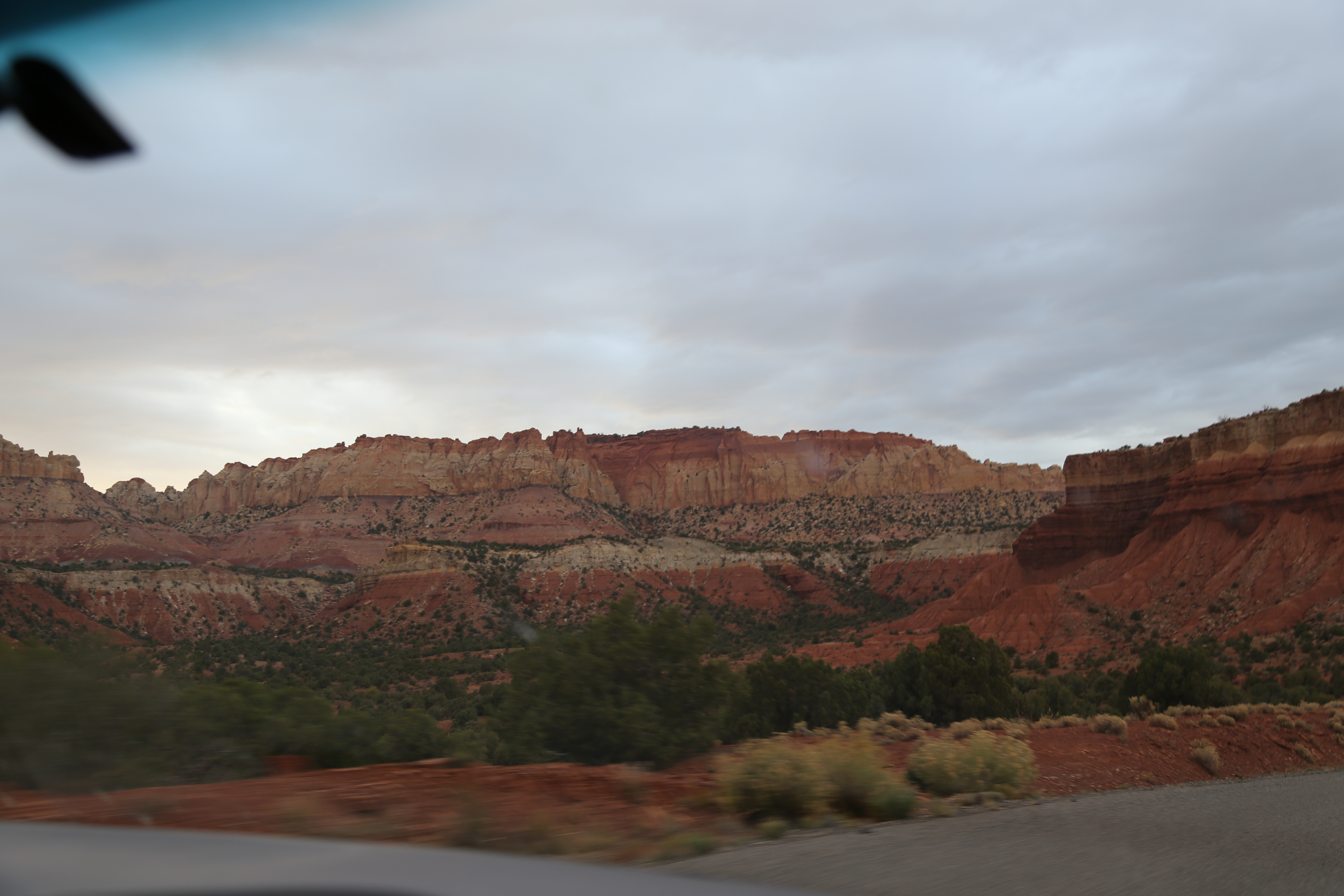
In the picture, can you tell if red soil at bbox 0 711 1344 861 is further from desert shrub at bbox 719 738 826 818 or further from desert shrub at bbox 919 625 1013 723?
desert shrub at bbox 919 625 1013 723

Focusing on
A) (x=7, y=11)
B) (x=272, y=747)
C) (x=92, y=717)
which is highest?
(x=7, y=11)

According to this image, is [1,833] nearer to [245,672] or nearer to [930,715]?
[930,715]

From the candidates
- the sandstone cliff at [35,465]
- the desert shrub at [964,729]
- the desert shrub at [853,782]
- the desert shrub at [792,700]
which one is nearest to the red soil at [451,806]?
the desert shrub at [853,782]

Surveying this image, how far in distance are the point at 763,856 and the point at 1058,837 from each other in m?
2.89

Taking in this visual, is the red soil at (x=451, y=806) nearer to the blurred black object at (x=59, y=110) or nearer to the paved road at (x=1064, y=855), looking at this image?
the paved road at (x=1064, y=855)

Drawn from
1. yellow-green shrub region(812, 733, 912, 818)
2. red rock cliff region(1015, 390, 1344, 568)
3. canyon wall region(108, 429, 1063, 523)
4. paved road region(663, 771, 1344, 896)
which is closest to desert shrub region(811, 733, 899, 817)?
yellow-green shrub region(812, 733, 912, 818)

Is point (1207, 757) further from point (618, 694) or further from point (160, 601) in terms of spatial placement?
point (160, 601)

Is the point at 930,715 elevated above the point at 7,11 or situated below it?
below

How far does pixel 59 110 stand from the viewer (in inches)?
160

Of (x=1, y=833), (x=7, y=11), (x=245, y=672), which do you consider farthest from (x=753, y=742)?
(x=245, y=672)

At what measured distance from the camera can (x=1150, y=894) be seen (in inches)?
202

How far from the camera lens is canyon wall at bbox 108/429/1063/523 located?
132 meters

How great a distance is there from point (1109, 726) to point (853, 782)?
11.1 metres

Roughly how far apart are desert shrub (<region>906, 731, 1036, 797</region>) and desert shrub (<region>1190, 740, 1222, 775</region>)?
6238 mm
